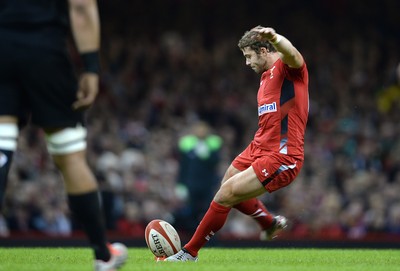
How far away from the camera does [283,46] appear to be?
6754 mm

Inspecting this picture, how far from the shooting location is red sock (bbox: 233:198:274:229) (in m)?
7.72

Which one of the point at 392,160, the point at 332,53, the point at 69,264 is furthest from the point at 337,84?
the point at 69,264

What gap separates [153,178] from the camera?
13.9 meters

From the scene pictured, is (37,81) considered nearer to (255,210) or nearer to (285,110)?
(285,110)

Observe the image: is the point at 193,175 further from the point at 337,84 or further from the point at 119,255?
the point at 119,255

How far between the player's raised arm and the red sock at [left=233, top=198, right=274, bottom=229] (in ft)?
4.18

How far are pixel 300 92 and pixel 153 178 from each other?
674cm

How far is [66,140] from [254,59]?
106 inches

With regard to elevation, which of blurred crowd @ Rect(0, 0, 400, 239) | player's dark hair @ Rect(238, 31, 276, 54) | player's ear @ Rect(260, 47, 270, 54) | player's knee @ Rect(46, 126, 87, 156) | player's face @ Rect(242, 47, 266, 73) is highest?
player's dark hair @ Rect(238, 31, 276, 54)

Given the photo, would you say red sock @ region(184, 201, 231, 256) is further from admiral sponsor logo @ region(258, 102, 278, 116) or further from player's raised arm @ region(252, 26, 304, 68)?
player's raised arm @ region(252, 26, 304, 68)

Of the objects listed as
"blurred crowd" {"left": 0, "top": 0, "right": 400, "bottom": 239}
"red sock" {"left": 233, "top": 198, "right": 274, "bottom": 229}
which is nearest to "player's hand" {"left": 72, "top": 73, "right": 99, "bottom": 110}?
"red sock" {"left": 233, "top": 198, "right": 274, "bottom": 229}

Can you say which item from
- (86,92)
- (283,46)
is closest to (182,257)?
(283,46)

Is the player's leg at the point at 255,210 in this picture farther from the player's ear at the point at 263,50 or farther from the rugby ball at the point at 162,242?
the player's ear at the point at 263,50

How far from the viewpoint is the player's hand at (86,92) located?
16.5 feet
